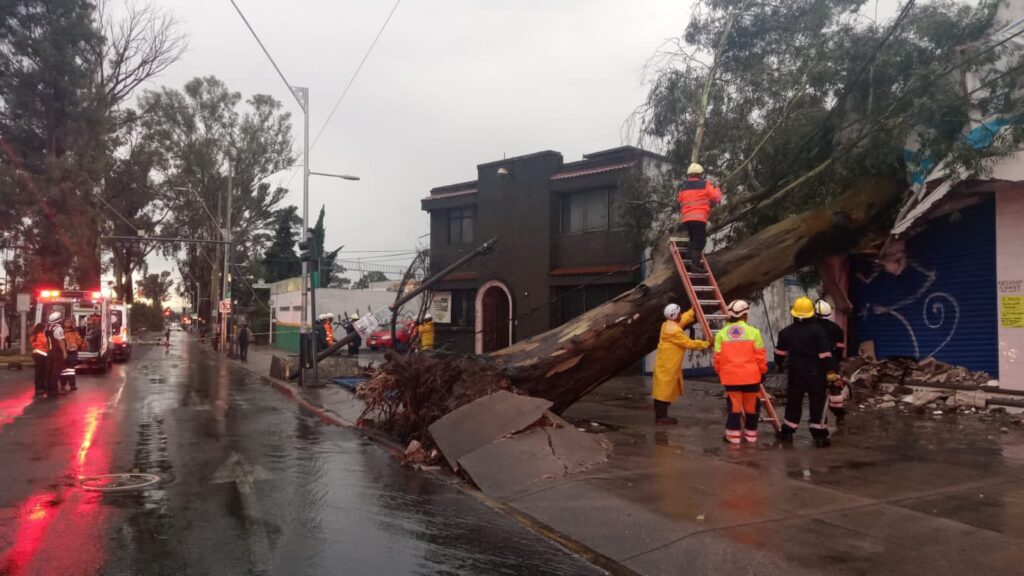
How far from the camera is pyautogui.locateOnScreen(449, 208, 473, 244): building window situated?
992 inches

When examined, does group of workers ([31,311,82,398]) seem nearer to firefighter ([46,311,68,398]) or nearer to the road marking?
firefighter ([46,311,68,398])

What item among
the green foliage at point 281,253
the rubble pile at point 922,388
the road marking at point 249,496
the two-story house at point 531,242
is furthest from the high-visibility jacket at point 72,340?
the green foliage at point 281,253

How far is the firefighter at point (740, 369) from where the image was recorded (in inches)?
333

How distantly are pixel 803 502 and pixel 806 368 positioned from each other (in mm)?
2753

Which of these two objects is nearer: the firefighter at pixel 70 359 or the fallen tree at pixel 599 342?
the fallen tree at pixel 599 342

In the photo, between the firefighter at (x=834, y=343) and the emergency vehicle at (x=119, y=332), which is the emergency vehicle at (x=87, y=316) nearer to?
the emergency vehicle at (x=119, y=332)

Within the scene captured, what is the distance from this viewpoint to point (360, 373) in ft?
63.8

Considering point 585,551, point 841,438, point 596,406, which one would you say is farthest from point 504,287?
point 585,551

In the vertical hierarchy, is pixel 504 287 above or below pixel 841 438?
above

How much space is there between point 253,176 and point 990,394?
44.4m

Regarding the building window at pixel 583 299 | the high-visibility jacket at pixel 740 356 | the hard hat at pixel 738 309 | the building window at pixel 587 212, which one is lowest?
the high-visibility jacket at pixel 740 356

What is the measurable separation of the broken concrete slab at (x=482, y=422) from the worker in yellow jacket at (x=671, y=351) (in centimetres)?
210

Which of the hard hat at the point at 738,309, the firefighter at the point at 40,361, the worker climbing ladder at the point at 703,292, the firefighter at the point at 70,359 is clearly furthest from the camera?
the firefighter at the point at 70,359

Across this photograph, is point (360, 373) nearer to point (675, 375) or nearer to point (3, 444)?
point (3, 444)
